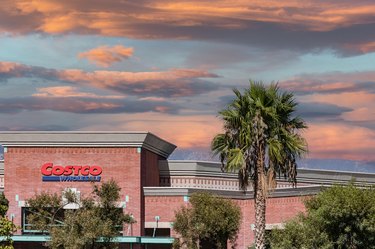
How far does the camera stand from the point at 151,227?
268 feet

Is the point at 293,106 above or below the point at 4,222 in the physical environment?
above

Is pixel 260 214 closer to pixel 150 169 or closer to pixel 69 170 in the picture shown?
pixel 69 170

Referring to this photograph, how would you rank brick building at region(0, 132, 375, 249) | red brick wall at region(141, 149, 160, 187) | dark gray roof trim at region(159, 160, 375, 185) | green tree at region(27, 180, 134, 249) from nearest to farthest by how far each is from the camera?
1. green tree at region(27, 180, 134, 249)
2. brick building at region(0, 132, 375, 249)
3. red brick wall at region(141, 149, 160, 187)
4. dark gray roof trim at region(159, 160, 375, 185)

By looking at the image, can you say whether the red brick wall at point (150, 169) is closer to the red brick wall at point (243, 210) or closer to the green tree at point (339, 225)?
the red brick wall at point (243, 210)

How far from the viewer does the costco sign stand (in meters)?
81.3

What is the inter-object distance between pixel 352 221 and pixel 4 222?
19.7m

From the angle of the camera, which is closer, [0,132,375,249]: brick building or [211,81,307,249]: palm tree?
[211,81,307,249]: palm tree

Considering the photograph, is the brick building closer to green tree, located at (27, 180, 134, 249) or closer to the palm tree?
green tree, located at (27, 180, 134, 249)

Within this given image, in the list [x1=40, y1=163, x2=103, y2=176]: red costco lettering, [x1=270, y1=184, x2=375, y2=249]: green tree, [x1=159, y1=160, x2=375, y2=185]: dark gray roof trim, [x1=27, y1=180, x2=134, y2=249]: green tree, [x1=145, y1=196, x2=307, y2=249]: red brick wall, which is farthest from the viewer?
[x1=159, y1=160, x2=375, y2=185]: dark gray roof trim

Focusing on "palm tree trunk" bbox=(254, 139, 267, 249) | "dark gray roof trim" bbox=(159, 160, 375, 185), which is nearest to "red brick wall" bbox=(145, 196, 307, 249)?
"dark gray roof trim" bbox=(159, 160, 375, 185)

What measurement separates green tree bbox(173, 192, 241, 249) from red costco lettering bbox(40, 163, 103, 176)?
1036 cm

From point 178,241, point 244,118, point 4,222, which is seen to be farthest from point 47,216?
point 244,118

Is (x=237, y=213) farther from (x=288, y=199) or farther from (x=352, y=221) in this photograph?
(x=352, y=221)

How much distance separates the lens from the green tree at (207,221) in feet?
234
